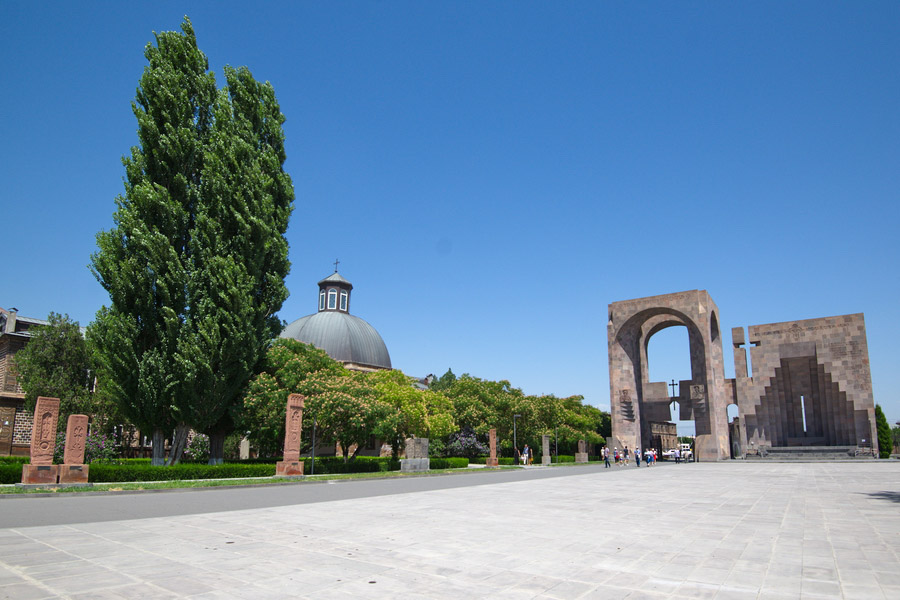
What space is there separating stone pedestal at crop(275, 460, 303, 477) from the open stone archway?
1308 inches

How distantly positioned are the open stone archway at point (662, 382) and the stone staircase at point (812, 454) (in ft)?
10.8

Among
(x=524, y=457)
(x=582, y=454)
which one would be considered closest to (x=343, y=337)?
(x=524, y=457)

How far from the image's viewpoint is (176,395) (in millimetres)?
21641

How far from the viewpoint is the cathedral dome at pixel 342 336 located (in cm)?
5884

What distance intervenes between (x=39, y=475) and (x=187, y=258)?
9.33 m

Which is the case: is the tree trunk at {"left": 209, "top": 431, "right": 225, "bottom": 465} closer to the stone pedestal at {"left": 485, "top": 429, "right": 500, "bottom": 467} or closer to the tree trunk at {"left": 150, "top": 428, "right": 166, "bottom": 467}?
the tree trunk at {"left": 150, "top": 428, "right": 166, "bottom": 467}

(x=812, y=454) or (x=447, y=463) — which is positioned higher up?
(x=447, y=463)

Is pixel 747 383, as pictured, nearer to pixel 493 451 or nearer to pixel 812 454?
pixel 812 454

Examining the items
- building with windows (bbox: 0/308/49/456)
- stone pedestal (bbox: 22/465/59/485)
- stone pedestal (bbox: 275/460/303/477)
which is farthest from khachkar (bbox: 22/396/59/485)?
building with windows (bbox: 0/308/49/456)

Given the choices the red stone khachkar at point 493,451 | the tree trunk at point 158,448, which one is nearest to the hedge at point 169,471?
the tree trunk at point 158,448

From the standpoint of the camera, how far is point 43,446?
56.9 feet

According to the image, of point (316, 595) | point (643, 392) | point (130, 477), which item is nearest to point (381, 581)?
point (316, 595)

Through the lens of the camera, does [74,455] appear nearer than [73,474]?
No

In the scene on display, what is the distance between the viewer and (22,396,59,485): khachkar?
16.8 m
